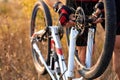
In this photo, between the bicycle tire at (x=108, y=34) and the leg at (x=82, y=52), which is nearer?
the bicycle tire at (x=108, y=34)

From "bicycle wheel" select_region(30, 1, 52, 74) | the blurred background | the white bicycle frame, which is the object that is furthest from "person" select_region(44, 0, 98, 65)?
the blurred background

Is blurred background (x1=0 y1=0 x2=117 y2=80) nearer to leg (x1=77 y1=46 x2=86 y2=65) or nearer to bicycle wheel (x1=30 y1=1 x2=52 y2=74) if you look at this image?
bicycle wheel (x1=30 y1=1 x2=52 y2=74)

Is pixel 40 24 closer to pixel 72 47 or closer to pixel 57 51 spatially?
pixel 57 51

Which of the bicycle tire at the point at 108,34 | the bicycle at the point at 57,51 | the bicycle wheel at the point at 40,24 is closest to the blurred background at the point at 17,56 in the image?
the bicycle wheel at the point at 40,24

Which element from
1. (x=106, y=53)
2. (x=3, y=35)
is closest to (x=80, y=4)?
(x=106, y=53)

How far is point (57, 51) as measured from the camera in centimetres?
296

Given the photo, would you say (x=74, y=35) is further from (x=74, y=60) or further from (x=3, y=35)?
(x=3, y=35)

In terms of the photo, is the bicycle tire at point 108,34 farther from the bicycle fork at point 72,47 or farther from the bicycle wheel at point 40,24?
the bicycle wheel at point 40,24

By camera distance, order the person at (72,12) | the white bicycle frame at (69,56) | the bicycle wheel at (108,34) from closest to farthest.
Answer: the bicycle wheel at (108,34), the person at (72,12), the white bicycle frame at (69,56)

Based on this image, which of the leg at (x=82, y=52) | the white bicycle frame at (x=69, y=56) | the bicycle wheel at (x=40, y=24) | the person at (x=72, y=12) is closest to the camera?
the person at (x=72, y=12)

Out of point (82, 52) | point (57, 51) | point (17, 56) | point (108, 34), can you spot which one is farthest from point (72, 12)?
point (17, 56)

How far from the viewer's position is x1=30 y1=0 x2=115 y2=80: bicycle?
7.09ft

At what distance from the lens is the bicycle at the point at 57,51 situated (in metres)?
2.16

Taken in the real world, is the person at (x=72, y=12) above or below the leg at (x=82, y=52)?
above
